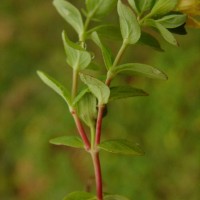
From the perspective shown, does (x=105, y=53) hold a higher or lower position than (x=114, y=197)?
higher

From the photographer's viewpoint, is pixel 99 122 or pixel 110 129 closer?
pixel 99 122

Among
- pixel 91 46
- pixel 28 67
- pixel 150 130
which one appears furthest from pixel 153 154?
pixel 28 67

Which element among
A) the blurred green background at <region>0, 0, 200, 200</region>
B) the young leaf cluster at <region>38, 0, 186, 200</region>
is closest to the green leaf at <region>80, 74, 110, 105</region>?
the young leaf cluster at <region>38, 0, 186, 200</region>

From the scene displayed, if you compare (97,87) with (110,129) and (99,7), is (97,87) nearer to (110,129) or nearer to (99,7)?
(99,7)

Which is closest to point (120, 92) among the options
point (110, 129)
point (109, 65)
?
point (109, 65)

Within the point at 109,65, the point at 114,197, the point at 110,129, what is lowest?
the point at 110,129

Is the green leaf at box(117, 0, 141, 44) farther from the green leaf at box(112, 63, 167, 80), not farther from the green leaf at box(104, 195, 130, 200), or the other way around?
the green leaf at box(104, 195, 130, 200)
